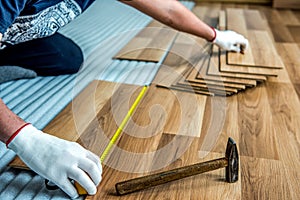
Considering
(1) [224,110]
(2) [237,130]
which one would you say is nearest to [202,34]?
(1) [224,110]

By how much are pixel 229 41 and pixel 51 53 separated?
1.01 metres

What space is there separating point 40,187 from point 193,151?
55 centimetres

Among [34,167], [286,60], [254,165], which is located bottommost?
[286,60]

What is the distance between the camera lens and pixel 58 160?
3.61ft

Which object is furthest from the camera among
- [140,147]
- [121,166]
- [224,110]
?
[224,110]

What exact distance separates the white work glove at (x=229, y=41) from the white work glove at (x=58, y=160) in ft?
3.99

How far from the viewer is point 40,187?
122 cm

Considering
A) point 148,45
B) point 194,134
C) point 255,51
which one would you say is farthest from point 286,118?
point 148,45

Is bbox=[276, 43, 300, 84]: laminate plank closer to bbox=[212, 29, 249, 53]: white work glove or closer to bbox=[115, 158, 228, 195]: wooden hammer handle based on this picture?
bbox=[212, 29, 249, 53]: white work glove

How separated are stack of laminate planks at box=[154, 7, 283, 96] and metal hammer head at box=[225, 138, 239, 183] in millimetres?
653

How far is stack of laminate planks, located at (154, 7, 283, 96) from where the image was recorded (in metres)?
1.86

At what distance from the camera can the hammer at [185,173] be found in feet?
3.76

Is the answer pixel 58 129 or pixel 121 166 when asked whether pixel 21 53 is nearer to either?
pixel 58 129

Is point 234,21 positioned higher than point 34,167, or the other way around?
point 34,167
